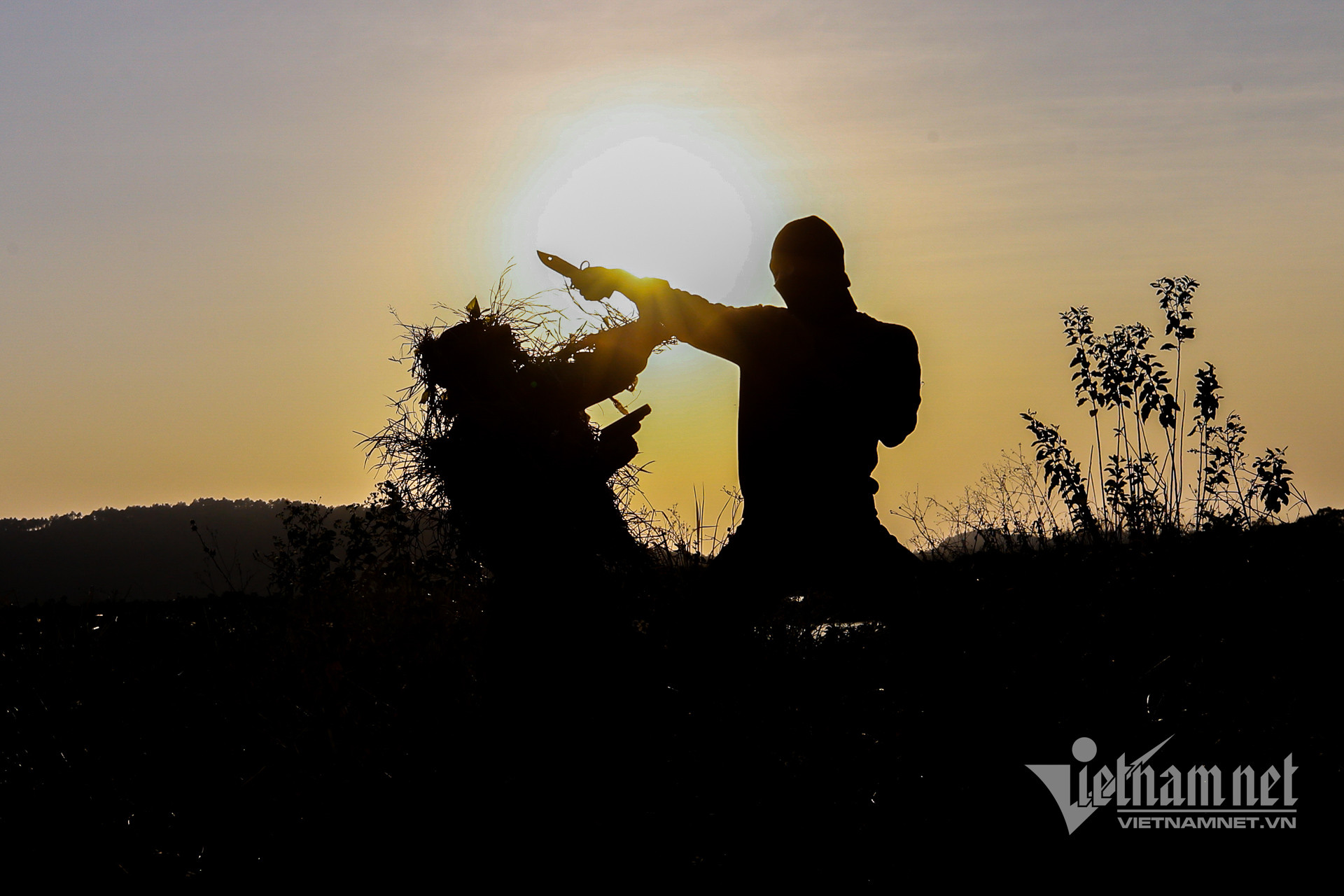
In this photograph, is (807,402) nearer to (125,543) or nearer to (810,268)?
(810,268)

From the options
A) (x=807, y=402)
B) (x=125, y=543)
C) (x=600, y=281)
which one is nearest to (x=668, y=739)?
(x=807, y=402)

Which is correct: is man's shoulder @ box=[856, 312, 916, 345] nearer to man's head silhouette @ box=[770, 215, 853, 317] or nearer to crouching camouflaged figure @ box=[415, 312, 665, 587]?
man's head silhouette @ box=[770, 215, 853, 317]

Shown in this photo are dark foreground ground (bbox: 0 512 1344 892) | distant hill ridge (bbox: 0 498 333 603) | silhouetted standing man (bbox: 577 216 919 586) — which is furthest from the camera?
distant hill ridge (bbox: 0 498 333 603)

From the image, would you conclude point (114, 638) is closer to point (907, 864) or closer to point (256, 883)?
point (256, 883)

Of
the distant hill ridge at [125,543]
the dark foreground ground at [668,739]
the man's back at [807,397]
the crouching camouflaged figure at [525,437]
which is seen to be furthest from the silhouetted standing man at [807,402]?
the distant hill ridge at [125,543]

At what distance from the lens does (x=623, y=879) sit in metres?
3.66

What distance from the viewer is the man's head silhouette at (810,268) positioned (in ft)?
15.0

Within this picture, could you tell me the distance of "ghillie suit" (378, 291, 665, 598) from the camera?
4.77 m

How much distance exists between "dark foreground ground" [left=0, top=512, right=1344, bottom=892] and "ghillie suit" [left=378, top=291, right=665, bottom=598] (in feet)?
1.00

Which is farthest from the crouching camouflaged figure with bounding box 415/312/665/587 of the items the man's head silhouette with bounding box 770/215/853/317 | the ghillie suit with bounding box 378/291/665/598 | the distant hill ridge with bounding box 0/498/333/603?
the distant hill ridge with bounding box 0/498/333/603

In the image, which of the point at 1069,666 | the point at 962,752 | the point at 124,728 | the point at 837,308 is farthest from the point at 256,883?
the point at 1069,666

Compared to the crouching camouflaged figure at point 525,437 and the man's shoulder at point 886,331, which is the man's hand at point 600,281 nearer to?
the crouching camouflaged figure at point 525,437

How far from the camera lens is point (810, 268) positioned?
4.60m

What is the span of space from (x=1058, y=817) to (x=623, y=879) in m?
1.65
